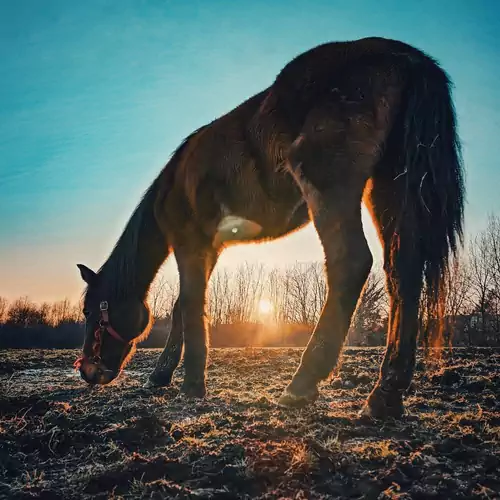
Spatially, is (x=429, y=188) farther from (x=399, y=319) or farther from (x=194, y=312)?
(x=194, y=312)

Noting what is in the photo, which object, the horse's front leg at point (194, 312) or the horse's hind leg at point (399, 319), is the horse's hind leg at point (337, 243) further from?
the horse's front leg at point (194, 312)

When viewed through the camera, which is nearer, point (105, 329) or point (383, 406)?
point (383, 406)

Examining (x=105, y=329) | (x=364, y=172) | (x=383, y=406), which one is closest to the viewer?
(x=383, y=406)

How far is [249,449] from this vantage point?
2273 mm

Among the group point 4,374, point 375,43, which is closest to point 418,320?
point 375,43

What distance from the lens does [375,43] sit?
371 cm

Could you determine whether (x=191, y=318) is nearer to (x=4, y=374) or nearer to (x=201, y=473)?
(x=201, y=473)

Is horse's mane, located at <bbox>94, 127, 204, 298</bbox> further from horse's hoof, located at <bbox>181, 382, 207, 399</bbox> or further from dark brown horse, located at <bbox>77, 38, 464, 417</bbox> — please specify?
horse's hoof, located at <bbox>181, 382, 207, 399</bbox>

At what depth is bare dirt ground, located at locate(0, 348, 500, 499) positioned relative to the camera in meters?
1.82

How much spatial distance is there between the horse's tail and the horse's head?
139 inches

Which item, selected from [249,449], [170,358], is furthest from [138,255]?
[249,449]

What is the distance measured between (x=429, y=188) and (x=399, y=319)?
1.02 m

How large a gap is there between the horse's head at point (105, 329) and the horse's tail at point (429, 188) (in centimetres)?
353

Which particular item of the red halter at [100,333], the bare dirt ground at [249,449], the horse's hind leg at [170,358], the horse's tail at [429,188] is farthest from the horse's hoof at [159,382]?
the horse's tail at [429,188]
